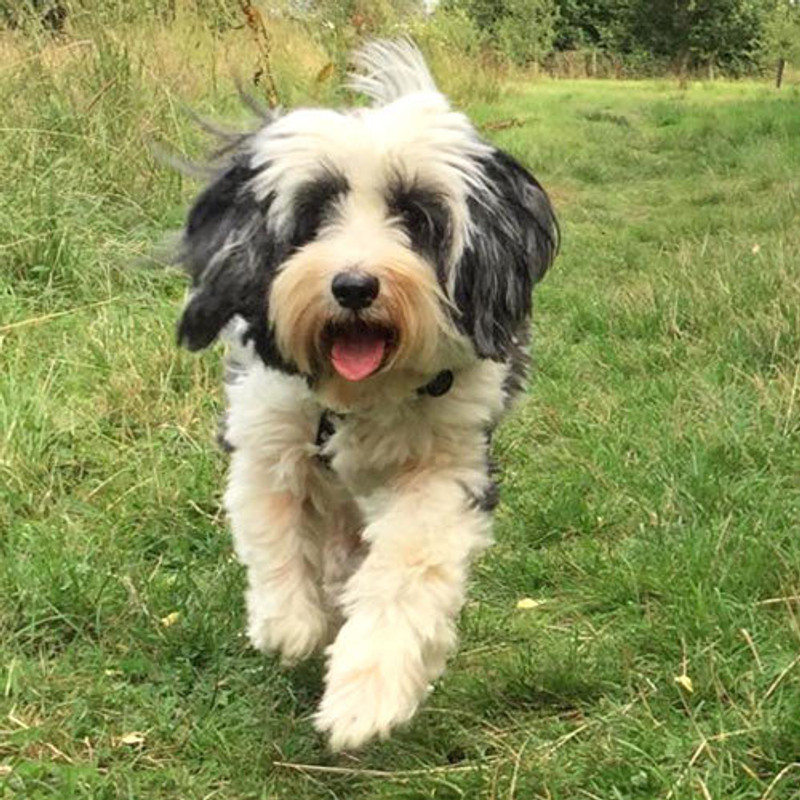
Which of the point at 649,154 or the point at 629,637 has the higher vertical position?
the point at 629,637

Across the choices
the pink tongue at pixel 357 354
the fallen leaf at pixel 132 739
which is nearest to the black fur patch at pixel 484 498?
the pink tongue at pixel 357 354

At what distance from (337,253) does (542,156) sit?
1098 centimetres

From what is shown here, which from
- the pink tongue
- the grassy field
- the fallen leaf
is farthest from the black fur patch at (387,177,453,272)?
the fallen leaf

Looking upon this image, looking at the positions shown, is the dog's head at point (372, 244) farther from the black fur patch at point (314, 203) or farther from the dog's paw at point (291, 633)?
the dog's paw at point (291, 633)

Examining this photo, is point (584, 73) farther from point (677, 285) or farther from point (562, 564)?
point (562, 564)

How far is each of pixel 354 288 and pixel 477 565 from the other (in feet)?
4.52

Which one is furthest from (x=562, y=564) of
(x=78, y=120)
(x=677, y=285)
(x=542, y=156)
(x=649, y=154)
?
(x=649, y=154)

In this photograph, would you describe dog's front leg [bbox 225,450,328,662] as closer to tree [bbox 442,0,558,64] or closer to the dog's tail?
the dog's tail

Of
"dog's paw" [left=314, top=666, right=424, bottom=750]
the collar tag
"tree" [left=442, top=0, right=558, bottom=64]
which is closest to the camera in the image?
"dog's paw" [left=314, top=666, right=424, bottom=750]

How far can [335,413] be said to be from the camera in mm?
2807

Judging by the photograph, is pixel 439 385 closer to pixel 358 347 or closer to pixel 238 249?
pixel 358 347

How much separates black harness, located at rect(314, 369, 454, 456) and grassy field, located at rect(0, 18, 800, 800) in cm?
54

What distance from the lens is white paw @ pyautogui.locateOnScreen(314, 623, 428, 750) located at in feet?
7.52

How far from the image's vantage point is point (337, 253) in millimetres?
2512
